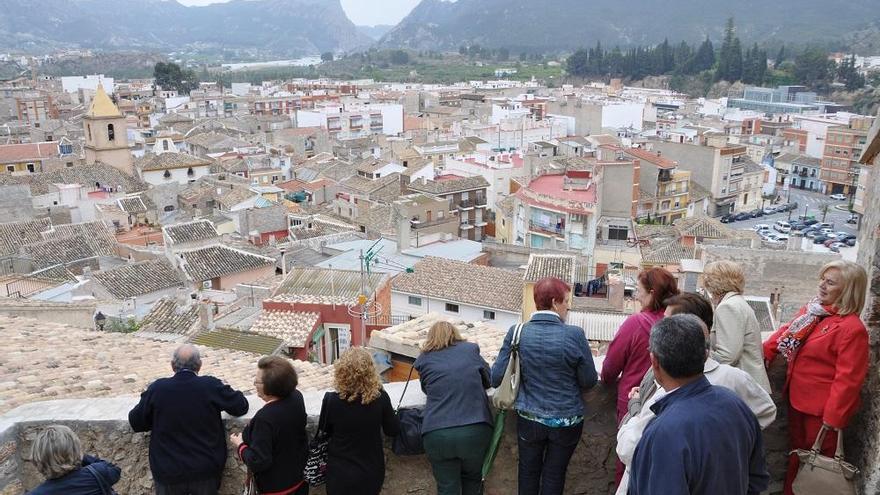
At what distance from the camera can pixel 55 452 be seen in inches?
128

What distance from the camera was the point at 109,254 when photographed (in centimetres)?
2341

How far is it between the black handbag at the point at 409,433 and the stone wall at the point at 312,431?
0.32ft

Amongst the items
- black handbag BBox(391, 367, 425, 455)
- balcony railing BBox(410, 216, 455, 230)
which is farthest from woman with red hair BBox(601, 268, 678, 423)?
balcony railing BBox(410, 216, 455, 230)

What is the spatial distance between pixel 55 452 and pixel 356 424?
138 centimetres

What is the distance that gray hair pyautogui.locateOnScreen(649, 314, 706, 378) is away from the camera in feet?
8.88

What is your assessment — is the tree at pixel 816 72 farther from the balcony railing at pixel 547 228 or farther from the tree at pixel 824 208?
the balcony railing at pixel 547 228

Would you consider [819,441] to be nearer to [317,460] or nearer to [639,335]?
[639,335]

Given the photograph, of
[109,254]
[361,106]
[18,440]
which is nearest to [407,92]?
[361,106]

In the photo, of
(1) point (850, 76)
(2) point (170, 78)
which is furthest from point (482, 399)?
(1) point (850, 76)

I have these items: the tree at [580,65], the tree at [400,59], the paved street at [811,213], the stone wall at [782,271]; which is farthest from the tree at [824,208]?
the tree at [400,59]

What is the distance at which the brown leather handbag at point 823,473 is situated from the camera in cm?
338

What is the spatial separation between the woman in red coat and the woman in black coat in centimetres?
256

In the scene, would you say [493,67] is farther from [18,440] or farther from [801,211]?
[18,440]

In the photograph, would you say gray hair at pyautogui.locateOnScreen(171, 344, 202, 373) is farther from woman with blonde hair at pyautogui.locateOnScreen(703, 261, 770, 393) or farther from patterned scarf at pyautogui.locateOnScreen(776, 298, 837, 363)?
patterned scarf at pyautogui.locateOnScreen(776, 298, 837, 363)
